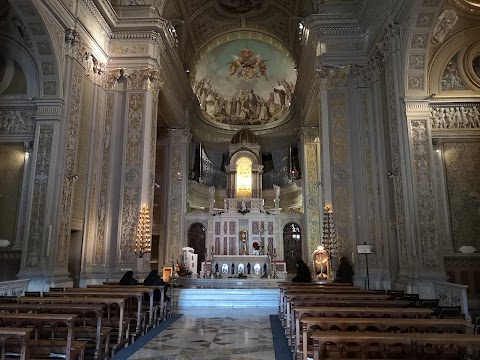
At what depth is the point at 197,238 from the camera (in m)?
20.7

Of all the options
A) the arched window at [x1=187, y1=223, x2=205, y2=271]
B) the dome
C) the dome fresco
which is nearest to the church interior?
the arched window at [x1=187, y1=223, x2=205, y2=271]

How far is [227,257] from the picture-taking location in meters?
17.5

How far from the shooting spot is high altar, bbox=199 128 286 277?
17.3 metres

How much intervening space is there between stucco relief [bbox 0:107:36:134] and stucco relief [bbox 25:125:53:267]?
1212 millimetres

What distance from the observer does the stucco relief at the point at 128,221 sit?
13023 millimetres

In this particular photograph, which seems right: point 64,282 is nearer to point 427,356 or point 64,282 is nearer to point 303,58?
point 427,356

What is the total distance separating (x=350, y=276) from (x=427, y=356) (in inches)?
312

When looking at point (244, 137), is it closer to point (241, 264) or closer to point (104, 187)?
point (241, 264)

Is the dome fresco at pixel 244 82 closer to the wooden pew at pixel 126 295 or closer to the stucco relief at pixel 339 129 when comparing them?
the stucco relief at pixel 339 129

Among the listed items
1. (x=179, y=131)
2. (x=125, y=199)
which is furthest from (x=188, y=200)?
(x=125, y=199)

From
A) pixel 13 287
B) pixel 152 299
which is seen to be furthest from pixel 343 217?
pixel 13 287

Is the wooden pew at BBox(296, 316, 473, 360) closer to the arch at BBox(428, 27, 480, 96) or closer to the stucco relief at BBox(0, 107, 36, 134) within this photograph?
the arch at BBox(428, 27, 480, 96)

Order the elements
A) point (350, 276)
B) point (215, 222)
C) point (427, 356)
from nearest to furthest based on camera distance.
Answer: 1. point (427, 356)
2. point (350, 276)
3. point (215, 222)

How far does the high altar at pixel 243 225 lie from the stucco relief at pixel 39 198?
323 inches
